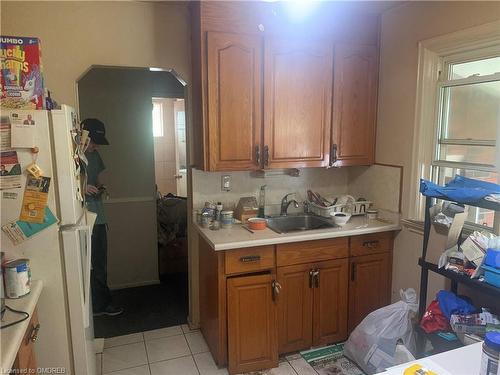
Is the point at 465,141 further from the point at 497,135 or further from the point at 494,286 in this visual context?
the point at 494,286

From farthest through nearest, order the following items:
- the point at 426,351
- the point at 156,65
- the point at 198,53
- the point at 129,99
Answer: the point at 129,99
the point at 156,65
the point at 198,53
the point at 426,351

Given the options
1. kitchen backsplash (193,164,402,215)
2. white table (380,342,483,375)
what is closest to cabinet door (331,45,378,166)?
kitchen backsplash (193,164,402,215)

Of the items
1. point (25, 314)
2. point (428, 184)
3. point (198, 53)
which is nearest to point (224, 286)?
point (25, 314)

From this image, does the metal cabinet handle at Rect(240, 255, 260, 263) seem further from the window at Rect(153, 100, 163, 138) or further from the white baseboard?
the window at Rect(153, 100, 163, 138)

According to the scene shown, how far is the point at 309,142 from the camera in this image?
2715 millimetres

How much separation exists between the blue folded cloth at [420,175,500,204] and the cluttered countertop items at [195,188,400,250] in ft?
2.20

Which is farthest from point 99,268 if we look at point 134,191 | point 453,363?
point 453,363

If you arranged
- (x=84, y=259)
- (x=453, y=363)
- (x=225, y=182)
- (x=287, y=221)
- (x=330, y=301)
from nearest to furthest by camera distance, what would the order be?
(x=453, y=363) < (x=84, y=259) < (x=330, y=301) < (x=225, y=182) < (x=287, y=221)

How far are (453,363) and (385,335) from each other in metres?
1.09

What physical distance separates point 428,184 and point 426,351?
0.93 metres

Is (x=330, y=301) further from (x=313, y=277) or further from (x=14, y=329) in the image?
(x=14, y=329)

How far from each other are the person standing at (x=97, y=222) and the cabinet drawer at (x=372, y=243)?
2062 millimetres

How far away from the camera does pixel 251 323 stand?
7.88ft

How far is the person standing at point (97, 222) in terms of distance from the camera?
121 inches
